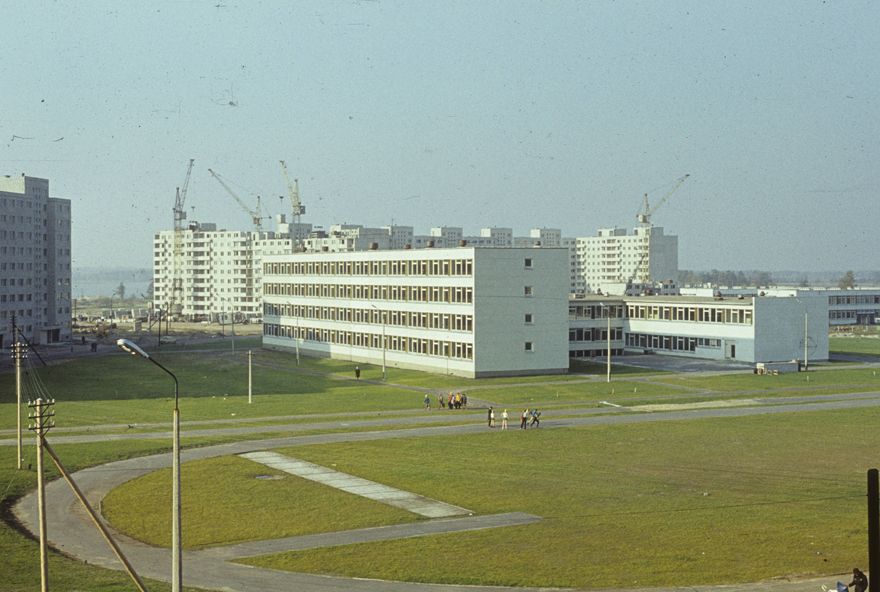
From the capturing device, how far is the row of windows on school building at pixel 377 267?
112 meters

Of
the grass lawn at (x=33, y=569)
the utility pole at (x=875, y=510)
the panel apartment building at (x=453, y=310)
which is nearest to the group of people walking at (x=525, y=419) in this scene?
the grass lawn at (x=33, y=569)

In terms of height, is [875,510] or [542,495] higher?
[875,510]

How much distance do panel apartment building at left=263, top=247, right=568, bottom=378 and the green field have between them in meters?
19.1

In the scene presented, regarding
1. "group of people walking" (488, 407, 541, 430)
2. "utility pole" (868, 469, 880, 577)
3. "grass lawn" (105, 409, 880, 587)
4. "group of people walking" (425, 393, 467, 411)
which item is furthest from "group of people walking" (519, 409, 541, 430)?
"utility pole" (868, 469, 880, 577)

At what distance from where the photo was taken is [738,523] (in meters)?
42.6

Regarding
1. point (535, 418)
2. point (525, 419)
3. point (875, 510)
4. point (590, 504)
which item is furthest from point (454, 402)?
point (875, 510)

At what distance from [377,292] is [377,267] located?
3.47 metres

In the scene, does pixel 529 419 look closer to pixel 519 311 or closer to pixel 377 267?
pixel 519 311

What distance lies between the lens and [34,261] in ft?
603

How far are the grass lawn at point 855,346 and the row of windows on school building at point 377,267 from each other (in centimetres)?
6750

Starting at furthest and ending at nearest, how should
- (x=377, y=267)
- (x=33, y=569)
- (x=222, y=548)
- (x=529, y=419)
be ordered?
(x=377, y=267), (x=529, y=419), (x=222, y=548), (x=33, y=569)

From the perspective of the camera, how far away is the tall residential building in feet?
568

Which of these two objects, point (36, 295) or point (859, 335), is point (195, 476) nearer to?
point (36, 295)

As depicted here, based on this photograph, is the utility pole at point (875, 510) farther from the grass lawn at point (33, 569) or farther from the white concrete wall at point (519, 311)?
the white concrete wall at point (519, 311)
